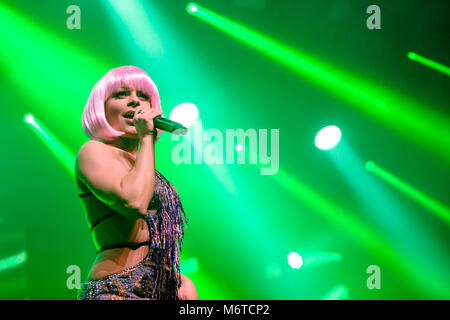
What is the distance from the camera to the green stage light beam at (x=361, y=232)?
329 centimetres

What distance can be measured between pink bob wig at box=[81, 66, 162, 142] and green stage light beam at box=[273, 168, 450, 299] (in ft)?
6.29

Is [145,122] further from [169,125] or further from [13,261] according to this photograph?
[13,261]

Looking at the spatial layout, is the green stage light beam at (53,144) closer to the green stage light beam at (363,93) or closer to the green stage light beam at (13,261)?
the green stage light beam at (13,261)

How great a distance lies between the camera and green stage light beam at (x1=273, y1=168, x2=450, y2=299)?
3.29 metres

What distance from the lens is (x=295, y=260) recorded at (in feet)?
10.5

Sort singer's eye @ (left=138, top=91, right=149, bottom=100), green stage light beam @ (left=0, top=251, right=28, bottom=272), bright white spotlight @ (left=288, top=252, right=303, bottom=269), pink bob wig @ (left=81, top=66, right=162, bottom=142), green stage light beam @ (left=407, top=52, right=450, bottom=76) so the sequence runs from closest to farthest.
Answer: pink bob wig @ (left=81, top=66, right=162, bottom=142)
singer's eye @ (left=138, top=91, right=149, bottom=100)
green stage light beam @ (left=0, top=251, right=28, bottom=272)
bright white spotlight @ (left=288, top=252, right=303, bottom=269)
green stage light beam @ (left=407, top=52, right=450, bottom=76)

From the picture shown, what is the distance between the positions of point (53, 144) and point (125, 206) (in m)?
1.94

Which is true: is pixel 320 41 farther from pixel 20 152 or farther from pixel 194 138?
pixel 20 152

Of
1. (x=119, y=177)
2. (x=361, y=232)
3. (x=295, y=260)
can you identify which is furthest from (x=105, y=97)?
(x=361, y=232)

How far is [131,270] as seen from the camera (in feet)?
4.20

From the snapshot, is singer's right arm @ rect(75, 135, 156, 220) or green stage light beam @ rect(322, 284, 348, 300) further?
green stage light beam @ rect(322, 284, 348, 300)

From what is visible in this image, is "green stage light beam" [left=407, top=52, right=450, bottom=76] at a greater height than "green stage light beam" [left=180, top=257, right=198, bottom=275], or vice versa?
"green stage light beam" [left=407, top=52, right=450, bottom=76]

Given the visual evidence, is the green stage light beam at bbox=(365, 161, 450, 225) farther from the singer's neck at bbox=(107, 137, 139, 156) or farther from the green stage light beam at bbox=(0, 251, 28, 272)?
the green stage light beam at bbox=(0, 251, 28, 272)

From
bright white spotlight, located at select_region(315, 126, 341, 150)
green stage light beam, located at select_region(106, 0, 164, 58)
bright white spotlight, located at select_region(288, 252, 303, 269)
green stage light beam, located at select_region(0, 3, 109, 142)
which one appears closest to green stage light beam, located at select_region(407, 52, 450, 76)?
bright white spotlight, located at select_region(315, 126, 341, 150)
